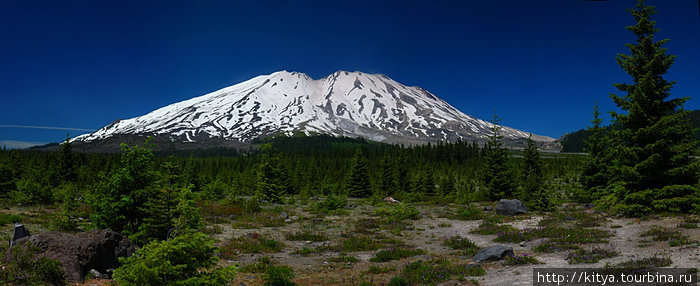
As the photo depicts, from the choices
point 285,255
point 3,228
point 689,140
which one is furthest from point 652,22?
point 3,228

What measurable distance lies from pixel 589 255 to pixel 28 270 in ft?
52.4

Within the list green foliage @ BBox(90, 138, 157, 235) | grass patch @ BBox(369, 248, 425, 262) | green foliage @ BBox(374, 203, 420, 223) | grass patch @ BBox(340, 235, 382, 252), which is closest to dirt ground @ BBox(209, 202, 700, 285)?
grass patch @ BBox(369, 248, 425, 262)

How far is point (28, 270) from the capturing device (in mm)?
8078

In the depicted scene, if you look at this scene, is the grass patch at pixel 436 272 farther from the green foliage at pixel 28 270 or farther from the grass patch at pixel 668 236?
the green foliage at pixel 28 270

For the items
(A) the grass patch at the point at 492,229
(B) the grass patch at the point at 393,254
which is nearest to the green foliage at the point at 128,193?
(B) the grass patch at the point at 393,254

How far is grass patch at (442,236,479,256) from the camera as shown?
13.9 metres

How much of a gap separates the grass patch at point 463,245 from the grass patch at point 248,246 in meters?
8.14

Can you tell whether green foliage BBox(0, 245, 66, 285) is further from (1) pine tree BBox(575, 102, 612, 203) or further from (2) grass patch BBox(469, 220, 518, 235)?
(1) pine tree BBox(575, 102, 612, 203)

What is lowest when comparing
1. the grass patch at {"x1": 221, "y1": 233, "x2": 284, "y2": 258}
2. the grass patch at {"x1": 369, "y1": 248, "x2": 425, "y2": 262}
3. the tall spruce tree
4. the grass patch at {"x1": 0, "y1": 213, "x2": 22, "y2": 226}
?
the grass patch at {"x1": 221, "y1": 233, "x2": 284, "y2": 258}

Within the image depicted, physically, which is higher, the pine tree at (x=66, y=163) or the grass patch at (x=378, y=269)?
the pine tree at (x=66, y=163)

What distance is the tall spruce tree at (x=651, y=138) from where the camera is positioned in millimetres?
17438

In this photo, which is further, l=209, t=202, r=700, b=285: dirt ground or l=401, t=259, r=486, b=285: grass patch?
l=401, t=259, r=486, b=285: grass patch

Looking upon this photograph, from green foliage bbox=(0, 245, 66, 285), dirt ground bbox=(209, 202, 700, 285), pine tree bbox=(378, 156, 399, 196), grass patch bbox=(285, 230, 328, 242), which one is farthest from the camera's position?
pine tree bbox=(378, 156, 399, 196)

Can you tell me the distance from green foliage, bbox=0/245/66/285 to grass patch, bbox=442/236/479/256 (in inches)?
530
